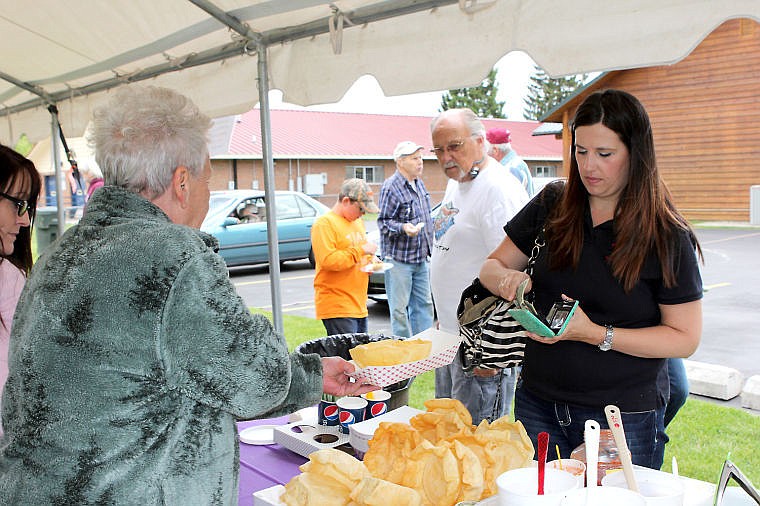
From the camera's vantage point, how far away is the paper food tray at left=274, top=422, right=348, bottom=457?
179 cm

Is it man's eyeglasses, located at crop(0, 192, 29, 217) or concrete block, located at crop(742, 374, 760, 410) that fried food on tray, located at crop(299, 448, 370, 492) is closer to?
man's eyeglasses, located at crop(0, 192, 29, 217)

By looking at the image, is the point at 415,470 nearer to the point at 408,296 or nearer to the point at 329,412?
the point at 329,412

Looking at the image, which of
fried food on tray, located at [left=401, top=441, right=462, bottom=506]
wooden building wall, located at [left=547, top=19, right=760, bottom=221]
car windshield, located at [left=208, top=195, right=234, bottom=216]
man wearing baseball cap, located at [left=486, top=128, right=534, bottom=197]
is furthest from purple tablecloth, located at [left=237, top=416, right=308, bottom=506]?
wooden building wall, located at [left=547, top=19, right=760, bottom=221]

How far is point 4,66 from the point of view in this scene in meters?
5.30

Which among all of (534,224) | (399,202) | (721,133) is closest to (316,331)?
(399,202)

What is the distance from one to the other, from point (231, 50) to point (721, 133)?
19.0m

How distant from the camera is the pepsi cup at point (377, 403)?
1.84m

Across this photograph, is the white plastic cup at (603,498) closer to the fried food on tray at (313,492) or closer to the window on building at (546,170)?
the fried food on tray at (313,492)

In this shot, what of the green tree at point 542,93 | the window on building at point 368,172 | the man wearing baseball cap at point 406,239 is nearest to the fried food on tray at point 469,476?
the man wearing baseball cap at point 406,239

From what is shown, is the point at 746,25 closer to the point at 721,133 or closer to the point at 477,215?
the point at 721,133

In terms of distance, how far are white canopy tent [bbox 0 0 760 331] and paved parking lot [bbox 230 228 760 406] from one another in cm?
335

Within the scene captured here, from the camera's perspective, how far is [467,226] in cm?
294

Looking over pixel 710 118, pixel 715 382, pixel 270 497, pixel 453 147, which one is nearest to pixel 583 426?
pixel 270 497

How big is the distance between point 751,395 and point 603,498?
3.89 metres
